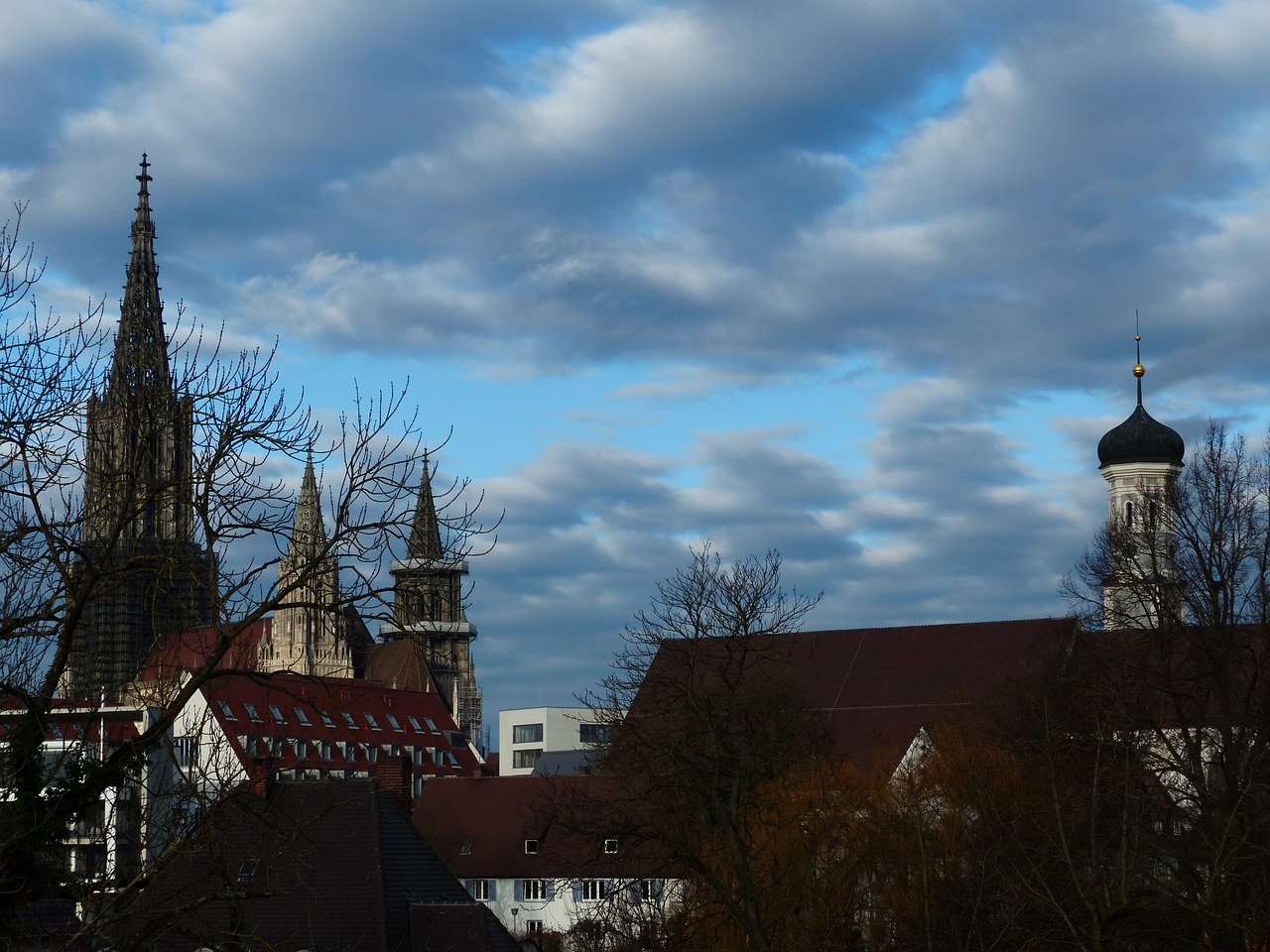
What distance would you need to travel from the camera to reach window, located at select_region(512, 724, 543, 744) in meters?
124

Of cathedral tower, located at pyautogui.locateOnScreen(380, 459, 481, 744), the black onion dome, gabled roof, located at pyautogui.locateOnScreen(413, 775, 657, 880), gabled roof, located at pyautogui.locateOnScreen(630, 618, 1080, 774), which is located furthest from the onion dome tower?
the black onion dome

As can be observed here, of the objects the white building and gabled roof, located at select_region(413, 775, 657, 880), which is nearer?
gabled roof, located at select_region(413, 775, 657, 880)

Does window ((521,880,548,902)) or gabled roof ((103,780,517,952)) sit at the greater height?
gabled roof ((103,780,517,952))

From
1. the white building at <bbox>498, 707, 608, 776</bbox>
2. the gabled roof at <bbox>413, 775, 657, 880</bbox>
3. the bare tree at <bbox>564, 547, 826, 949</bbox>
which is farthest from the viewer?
the white building at <bbox>498, 707, 608, 776</bbox>

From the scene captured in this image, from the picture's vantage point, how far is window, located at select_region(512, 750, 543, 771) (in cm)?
12388

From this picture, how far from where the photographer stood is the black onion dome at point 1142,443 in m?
90.4

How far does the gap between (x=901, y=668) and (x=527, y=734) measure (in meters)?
56.9

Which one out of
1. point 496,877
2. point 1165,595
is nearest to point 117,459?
point 1165,595

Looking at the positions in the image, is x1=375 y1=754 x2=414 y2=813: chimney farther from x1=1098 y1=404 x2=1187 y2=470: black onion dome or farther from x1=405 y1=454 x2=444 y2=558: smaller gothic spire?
x1=1098 y1=404 x2=1187 y2=470: black onion dome

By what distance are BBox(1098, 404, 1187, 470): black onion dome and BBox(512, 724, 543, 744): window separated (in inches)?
1964

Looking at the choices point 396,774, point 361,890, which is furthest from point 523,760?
point 361,890

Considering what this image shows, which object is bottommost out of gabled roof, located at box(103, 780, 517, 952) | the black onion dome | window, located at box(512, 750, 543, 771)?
gabled roof, located at box(103, 780, 517, 952)

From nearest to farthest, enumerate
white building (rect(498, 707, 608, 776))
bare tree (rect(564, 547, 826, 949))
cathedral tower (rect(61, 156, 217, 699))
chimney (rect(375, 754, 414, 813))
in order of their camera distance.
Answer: cathedral tower (rect(61, 156, 217, 699)), bare tree (rect(564, 547, 826, 949)), chimney (rect(375, 754, 414, 813)), white building (rect(498, 707, 608, 776))

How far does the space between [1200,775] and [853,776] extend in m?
15.3
